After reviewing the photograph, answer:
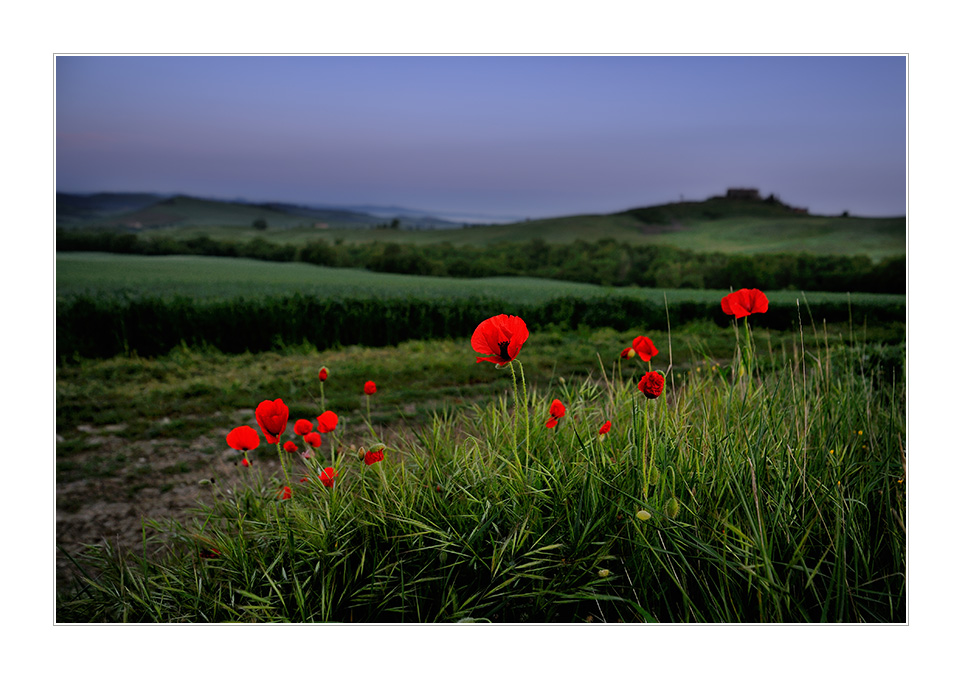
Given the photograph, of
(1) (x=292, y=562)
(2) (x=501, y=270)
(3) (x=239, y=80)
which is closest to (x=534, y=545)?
(1) (x=292, y=562)

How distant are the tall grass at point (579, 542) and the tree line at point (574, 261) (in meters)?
3.11

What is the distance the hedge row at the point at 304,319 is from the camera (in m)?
4.54

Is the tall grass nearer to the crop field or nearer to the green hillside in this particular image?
the crop field

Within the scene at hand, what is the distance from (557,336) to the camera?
16.2 feet

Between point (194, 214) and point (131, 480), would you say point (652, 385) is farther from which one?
point (194, 214)

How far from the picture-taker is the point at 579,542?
139 cm

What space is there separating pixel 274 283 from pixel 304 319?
1.85 ft

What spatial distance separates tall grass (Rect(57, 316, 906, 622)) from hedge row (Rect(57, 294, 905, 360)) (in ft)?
8.94

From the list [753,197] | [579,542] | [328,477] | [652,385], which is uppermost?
[753,197]

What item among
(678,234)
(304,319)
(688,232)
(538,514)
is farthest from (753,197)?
(304,319)

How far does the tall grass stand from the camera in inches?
53.2

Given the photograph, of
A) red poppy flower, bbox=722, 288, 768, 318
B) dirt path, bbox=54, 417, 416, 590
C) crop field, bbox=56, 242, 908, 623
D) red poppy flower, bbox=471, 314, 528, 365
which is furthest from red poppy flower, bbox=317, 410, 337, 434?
red poppy flower, bbox=722, 288, 768, 318

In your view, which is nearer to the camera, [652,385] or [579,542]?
[652,385]

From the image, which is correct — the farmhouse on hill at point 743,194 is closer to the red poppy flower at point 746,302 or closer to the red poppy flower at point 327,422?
the red poppy flower at point 746,302
